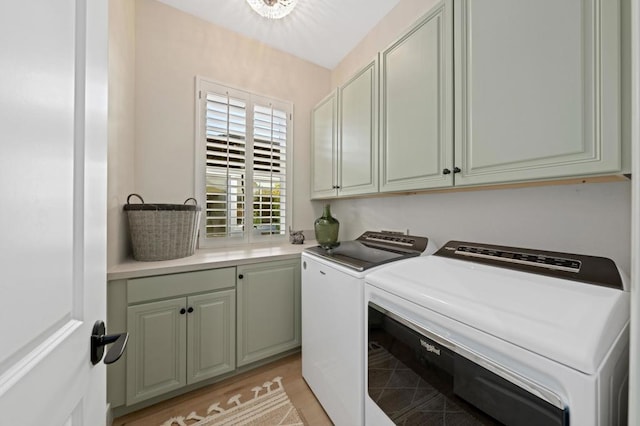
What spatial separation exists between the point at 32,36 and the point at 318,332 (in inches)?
62.9

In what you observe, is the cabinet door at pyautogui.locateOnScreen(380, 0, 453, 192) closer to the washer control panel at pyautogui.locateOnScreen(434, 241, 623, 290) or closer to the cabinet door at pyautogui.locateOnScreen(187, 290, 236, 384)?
the washer control panel at pyautogui.locateOnScreen(434, 241, 623, 290)

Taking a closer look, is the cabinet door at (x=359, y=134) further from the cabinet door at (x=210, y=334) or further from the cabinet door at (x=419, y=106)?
the cabinet door at (x=210, y=334)

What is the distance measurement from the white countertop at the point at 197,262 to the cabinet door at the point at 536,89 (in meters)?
1.40

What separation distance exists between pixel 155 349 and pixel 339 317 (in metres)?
1.16

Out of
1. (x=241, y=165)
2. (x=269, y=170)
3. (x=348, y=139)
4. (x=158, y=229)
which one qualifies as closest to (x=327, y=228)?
(x=348, y=139)

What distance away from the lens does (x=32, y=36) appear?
37 cm

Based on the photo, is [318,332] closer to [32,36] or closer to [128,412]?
[128,412]

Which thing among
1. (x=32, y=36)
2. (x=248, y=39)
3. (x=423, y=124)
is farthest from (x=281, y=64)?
(x=32, y=36)

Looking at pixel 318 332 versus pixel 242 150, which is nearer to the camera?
pixel 318 332

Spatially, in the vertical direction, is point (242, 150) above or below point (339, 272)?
above

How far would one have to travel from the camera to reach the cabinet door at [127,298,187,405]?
1.42m

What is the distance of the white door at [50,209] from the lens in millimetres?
325

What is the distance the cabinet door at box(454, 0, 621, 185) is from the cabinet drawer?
1576 millimetres

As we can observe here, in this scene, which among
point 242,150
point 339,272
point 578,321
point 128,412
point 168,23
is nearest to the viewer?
point 578,321
